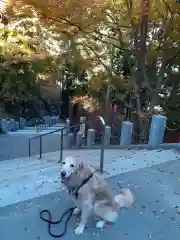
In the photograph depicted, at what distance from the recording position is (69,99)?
1457cm

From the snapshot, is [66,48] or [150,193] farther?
[66,48]

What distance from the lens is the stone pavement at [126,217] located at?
241cm

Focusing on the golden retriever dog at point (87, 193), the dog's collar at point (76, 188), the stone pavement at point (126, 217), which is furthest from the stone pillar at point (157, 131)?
the dog's collar at point (76, 188)

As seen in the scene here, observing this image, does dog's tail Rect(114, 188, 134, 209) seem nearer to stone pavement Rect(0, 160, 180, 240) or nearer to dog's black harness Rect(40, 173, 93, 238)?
stone pavement Rect(0, 160, 180, 240)

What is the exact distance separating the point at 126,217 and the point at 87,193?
0.56 m

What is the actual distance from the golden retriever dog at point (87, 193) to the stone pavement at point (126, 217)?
0.39ft

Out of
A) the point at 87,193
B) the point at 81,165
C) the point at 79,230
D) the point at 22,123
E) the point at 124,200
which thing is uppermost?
the point at 81,165

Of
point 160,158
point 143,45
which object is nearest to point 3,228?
point 160,158

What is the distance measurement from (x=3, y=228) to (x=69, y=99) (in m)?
12.3

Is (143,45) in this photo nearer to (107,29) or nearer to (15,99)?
(107,29)

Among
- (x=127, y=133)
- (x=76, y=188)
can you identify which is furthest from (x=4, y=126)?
(x=76, y=188)

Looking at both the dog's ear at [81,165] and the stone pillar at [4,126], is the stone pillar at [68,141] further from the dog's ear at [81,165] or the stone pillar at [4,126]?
the dog's ear at [81,165]

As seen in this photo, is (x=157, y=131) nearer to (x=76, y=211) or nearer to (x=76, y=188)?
(x=76, y=211)

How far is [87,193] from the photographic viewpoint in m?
2.42
